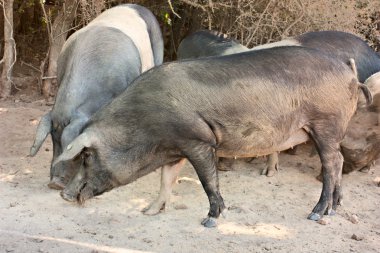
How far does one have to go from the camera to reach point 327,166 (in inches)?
223

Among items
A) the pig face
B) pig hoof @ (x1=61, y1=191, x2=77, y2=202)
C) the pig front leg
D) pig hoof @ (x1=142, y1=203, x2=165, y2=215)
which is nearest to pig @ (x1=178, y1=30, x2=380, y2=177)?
the pig front leg

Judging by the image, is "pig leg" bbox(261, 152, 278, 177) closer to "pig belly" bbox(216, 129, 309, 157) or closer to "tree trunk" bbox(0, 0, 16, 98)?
"pig belly" bbox(216, 129, 309, 157)

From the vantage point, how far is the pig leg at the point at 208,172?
4996 millimetres

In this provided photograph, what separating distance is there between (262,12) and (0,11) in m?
4.07

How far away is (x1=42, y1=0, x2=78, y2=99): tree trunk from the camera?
856 centimetres

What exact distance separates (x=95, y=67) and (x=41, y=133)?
3.25ft

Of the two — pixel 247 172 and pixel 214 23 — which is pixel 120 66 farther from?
pixel 214 23

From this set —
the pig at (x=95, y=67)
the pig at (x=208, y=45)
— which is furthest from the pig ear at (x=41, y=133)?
the pig at (x=208, y=45)

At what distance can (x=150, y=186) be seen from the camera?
6.23 meters

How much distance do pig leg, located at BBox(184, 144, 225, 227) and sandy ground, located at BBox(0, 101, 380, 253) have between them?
132mm

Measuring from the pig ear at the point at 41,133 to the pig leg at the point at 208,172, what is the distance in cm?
126

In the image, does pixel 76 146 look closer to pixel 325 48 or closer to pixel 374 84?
pixel 374 84

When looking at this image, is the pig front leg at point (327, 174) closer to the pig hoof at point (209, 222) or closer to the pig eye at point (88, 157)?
the pig hoof at point (209, 222)

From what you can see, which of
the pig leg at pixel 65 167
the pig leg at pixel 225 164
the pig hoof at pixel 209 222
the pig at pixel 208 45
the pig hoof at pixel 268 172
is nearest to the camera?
the pig leg at pixel 65 167
